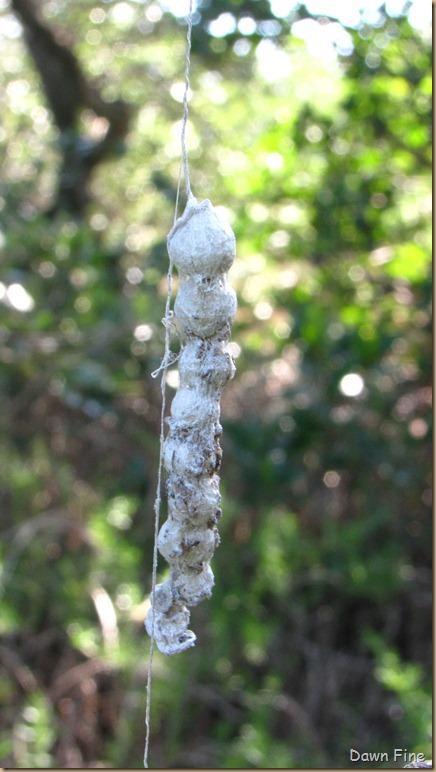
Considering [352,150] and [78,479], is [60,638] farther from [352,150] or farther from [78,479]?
[352,150]

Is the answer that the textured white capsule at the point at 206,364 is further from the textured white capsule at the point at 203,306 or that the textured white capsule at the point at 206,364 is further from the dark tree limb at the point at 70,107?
the dark tree limb at the point at 70,107

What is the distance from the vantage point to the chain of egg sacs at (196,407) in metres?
0.77

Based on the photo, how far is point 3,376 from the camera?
2057mm

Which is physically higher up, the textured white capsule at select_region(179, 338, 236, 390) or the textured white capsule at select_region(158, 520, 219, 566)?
the textured white capsule at select_region(179, 338, 236, 390)

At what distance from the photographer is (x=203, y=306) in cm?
77

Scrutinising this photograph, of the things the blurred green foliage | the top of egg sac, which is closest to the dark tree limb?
the blurred green foliage

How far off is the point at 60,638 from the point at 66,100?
65.5 inches

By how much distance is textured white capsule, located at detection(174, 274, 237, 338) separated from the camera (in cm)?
77

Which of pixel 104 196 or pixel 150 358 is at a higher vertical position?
pixel 104 196

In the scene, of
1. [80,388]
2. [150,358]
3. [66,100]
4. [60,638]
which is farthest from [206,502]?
[66,100]

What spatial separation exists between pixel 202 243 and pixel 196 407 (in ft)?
0.50

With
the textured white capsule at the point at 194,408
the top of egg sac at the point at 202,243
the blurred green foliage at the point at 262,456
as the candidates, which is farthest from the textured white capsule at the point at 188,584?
the blurred green foliage at the point at 262,456

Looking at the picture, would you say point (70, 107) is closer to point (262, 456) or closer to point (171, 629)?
point (262, 456)

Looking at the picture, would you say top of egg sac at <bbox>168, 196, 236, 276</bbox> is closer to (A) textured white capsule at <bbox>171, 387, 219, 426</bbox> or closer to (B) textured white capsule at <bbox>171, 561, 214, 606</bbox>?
(A) textured white capsule at <bbox>171, 387, 219, 426</bbox>
